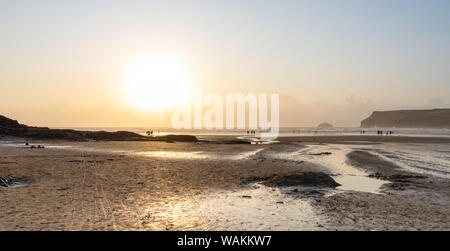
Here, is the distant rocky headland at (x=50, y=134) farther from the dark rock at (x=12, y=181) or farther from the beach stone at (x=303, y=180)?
the beach stone at (x=303, y=180)

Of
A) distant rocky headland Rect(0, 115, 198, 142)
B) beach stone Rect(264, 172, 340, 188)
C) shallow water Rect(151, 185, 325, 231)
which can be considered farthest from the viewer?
distant rocky headland Rect(0, 115, 198, 142)

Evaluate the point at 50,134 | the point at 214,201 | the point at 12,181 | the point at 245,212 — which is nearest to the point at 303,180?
the point at 214,201

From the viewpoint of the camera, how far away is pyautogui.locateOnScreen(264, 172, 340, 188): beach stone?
14852 mm

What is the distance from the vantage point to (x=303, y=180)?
1506 cm

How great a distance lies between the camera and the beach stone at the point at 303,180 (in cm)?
1485

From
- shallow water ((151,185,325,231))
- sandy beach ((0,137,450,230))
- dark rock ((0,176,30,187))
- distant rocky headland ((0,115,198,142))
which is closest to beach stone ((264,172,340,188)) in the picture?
sandy beach ((0,137,450,230))

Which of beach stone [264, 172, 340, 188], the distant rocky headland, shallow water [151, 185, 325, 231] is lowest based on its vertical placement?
shallow water [151, 185, 325, 231]

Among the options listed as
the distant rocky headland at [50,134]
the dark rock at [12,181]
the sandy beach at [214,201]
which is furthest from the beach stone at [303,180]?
the distant rocky headland at [50,134]

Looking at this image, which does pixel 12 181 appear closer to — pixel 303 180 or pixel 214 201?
pixel 214 201

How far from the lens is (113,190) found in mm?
13617

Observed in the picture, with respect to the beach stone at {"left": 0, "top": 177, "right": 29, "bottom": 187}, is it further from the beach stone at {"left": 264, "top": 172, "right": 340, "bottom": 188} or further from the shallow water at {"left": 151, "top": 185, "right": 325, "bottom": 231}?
the beach stone at {"left": 264, "top": 172, "right": 340, "bottom": 188}
